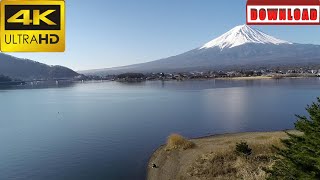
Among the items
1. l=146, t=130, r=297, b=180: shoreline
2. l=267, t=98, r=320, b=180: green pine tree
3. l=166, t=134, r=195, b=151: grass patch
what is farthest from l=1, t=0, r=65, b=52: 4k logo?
l=166, t=134, r=195, b=151: grass patch

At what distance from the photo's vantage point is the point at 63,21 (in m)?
5.75

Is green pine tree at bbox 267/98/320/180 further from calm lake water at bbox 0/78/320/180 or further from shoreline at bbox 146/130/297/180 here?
calm lake water at bbox 0/78/320/180

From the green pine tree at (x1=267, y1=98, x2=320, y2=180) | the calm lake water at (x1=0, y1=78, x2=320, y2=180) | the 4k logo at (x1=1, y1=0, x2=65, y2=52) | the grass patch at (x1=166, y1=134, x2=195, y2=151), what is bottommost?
the calm lake water at (x1=0, y1=78, x2=320, y2=180)

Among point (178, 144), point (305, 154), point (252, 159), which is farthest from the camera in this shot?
point (178, 144)

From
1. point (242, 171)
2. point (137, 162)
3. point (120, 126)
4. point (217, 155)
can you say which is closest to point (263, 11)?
point (242, 171)

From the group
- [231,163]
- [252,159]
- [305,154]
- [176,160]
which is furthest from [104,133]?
[305,154]

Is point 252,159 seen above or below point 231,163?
above

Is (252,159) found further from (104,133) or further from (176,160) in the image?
(104,133)

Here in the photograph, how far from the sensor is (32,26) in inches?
216

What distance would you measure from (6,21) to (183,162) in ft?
80.3

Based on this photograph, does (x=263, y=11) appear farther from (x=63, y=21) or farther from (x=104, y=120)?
(x=104, y=120)

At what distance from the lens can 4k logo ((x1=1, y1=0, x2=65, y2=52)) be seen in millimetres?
5516

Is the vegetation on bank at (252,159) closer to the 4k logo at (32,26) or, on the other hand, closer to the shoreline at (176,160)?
the shoreline at (176,160)

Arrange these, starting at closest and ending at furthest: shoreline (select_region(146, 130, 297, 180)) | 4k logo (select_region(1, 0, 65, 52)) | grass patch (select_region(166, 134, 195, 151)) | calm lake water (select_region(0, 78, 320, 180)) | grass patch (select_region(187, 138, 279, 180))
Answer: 4k logo (select_region(1, 0, 65, 52))
grass patch (select_region(187, 138, 279, 180))
shoreline (select_region(146, 130, 297, 180))
calm lake water (select_region(0, 78, 320, 180))
grass patch (select_region(166, 134, 195, 151))
